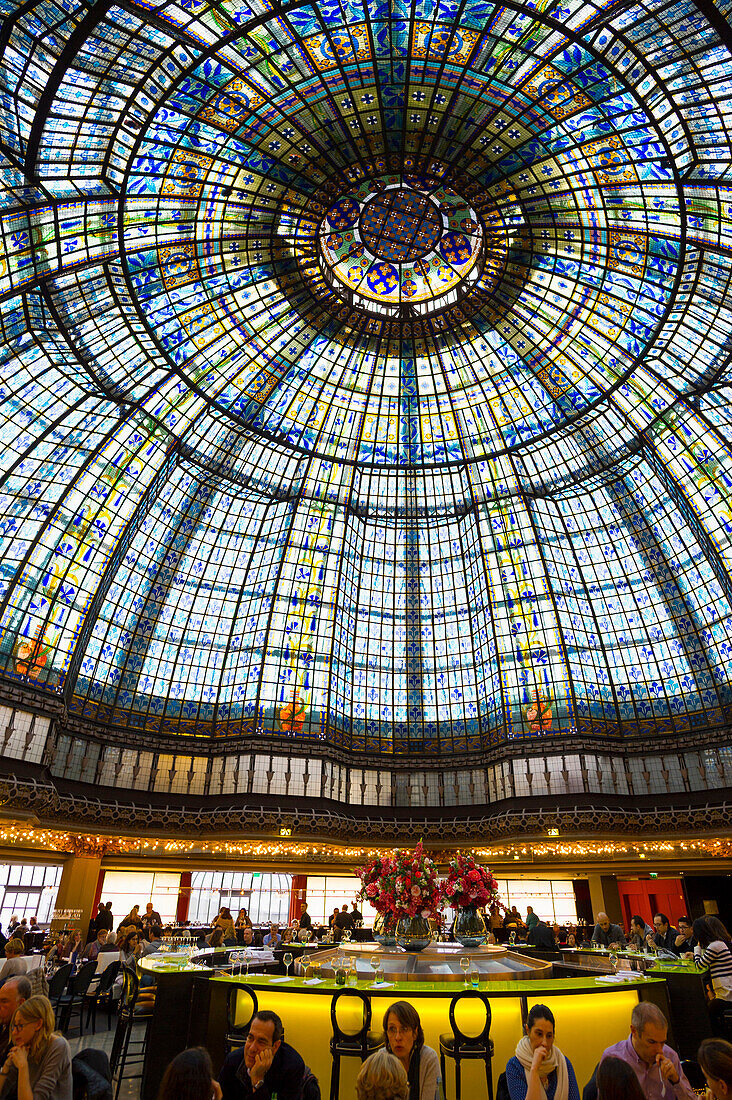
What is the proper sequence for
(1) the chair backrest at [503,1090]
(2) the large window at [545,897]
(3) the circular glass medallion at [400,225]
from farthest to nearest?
1. (2) the large window at [545,897]
2. (3) the circular glass medallion at [400,225]
3. (1) the chair backrest at [503,1090]

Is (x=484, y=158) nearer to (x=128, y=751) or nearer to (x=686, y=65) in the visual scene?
(x=686, y=65)

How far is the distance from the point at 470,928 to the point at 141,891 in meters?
30.6

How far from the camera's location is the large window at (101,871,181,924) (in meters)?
36.6

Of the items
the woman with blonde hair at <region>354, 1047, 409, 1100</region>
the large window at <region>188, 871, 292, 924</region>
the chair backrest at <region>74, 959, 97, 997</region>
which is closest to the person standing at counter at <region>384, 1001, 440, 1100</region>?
the woman with blonde hair at <region>354, 1047, 409, 1100</region>

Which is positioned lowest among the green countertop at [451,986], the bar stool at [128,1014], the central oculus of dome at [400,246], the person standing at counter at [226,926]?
the bar stool at [128,1014]

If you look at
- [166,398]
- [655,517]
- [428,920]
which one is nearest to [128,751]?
[166,398]

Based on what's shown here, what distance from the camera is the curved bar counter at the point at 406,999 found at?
8.62 m

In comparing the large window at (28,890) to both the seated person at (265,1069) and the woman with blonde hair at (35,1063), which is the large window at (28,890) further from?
the seated person at (265,1069)

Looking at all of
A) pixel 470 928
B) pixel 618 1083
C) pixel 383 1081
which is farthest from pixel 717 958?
pixel 383 1081

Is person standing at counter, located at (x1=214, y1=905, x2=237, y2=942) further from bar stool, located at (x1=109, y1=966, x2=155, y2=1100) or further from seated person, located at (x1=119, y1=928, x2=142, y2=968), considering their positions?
bar stool, located at (x1=109, y1=966, x2=155, y2=1100)

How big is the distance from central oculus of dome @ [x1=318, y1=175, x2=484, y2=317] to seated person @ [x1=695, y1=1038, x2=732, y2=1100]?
3309cm

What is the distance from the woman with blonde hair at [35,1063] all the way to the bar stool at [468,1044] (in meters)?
4.15

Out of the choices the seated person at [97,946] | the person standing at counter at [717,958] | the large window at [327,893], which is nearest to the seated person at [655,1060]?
the person standing at counter at [717,958]

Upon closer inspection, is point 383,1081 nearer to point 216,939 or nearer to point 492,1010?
point 492,1010
